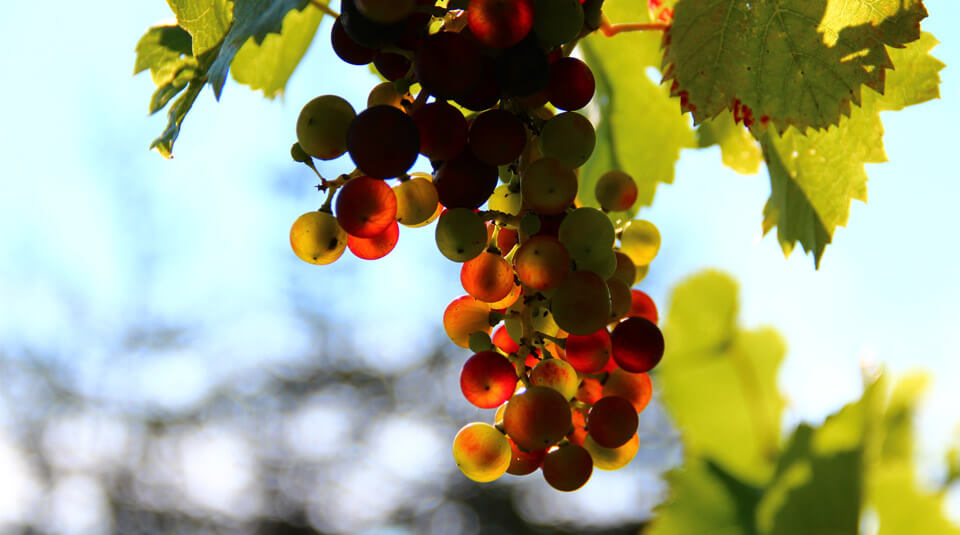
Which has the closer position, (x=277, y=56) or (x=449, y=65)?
(x=449, y=65)

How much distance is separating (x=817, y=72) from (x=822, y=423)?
18.7 inches

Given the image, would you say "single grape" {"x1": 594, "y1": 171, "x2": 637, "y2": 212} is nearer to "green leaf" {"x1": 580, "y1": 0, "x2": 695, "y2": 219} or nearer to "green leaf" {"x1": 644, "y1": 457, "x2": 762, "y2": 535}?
"green leaf" {"x1": 580, "y1": 0, "x2": 695, "y2": 219}

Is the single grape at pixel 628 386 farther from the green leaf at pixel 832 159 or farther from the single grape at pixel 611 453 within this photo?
the green leaf at pixel 832 159

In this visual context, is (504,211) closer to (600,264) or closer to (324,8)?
(600,264)

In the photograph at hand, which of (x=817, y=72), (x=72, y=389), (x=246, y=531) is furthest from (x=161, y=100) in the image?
(x=246, y=531)

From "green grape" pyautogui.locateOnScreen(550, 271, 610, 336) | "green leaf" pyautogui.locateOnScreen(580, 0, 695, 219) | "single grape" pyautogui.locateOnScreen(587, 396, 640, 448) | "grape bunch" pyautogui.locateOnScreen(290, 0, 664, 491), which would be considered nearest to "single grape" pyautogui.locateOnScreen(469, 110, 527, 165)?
"grape bunch" pyautogui.locateOnScreen(290, 0, 664, 491)

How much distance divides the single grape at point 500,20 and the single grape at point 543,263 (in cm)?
14

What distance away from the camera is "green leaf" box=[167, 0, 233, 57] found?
57 centimetres

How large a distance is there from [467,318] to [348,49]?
0.22 m

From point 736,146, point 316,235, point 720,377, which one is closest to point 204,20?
point 316,235

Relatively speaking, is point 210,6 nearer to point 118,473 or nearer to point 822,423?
point 822,423

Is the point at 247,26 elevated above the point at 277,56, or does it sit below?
below

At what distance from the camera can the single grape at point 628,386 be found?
0.60 metres

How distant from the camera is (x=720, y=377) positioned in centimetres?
159
